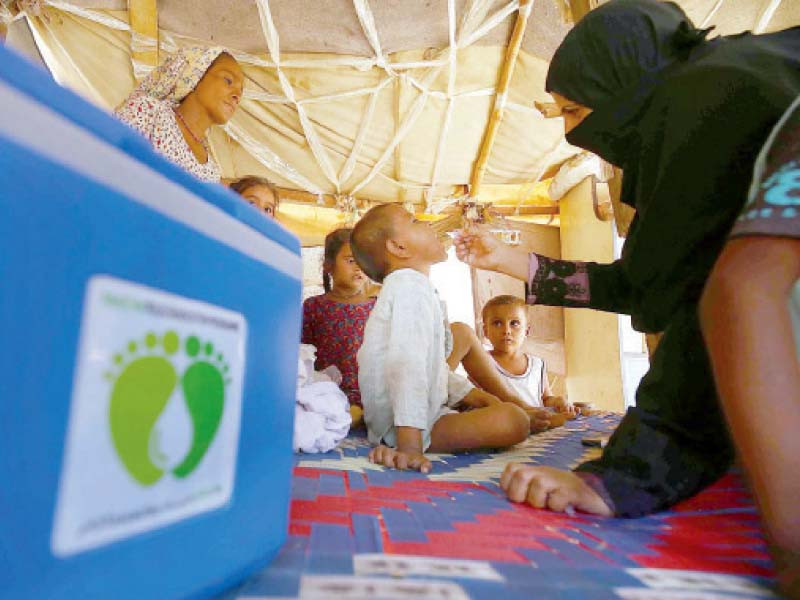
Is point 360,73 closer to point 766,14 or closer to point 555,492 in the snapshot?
point 766,14

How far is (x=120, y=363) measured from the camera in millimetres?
272

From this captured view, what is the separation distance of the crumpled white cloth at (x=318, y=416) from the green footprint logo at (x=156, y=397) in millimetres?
730

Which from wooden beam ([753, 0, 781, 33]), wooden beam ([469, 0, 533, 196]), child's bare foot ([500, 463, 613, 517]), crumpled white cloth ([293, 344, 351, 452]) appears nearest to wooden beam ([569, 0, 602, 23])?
wooden beam ([469, 0, 533, 196])

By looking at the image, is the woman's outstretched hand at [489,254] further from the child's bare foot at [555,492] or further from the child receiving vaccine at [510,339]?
the child receiving vaccine at [510,339]

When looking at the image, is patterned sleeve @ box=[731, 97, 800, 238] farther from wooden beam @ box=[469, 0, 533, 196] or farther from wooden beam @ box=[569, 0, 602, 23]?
wooden beam @ box=[469, 0, 533, 196]

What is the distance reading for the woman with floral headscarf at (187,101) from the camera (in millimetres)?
1471

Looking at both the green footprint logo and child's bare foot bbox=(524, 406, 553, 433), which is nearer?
the green footprint logo

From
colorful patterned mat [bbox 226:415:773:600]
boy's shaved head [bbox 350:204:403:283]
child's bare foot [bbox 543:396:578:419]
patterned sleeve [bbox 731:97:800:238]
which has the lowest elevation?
colorful patterned mat [bbox 226:415:773:600]

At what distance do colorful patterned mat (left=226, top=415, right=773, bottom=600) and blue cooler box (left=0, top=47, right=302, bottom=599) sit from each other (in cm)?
9

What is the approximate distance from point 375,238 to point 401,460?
71cm

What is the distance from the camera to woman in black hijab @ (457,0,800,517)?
621 millimetres

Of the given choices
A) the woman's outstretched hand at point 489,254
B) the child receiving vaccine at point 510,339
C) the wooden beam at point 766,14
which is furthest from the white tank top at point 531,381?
the wooden beam at point 766,14

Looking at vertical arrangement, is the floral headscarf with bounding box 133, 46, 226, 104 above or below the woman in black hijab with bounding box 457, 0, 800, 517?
above

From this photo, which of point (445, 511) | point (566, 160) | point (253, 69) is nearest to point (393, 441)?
point (445, 511)
